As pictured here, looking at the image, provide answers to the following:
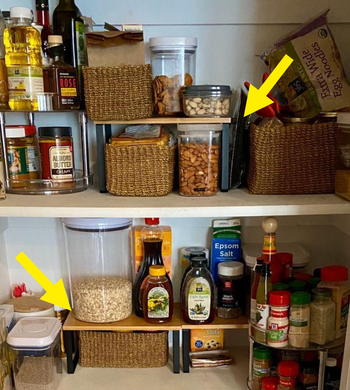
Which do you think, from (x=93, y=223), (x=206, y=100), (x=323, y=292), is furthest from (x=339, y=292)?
(x=93, y=223)

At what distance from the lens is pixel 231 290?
1.29 meters

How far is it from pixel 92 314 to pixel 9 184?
430 mm

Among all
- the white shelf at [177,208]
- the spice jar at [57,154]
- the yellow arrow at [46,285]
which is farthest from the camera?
the yellow arrow at [46,285]

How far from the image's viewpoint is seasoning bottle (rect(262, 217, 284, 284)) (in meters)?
1.16

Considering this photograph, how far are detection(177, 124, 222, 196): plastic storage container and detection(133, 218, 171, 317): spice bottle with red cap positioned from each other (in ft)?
0.72

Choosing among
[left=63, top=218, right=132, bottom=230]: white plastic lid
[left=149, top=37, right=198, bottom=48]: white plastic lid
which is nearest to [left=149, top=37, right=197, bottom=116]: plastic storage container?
[left=149, top=37, right=198, bottom=48]: white plastic lid

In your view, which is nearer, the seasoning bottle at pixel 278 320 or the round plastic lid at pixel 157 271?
the seasoning bottle at pixel 278 320

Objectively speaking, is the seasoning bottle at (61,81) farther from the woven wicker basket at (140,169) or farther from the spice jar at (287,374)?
the spice jar at (287,374)

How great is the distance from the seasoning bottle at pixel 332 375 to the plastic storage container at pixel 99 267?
56 cm

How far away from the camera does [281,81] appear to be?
1.20 meters

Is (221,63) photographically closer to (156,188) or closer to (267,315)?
(156,188)

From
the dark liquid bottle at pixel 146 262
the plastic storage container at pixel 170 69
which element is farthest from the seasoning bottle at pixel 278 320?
the plastic storage container at pixel 170 69

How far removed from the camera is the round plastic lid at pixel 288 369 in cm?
113

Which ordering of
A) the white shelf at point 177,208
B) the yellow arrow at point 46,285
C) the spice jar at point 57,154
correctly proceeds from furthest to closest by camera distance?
the yellow arrow at point 46,285 → the spice jar at point 57,154 → the white shelf at point 177,208
